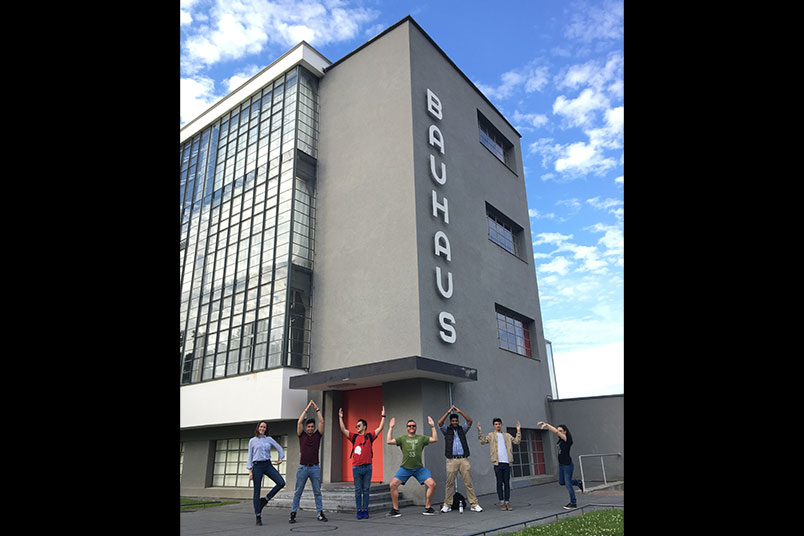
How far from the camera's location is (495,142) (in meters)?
23.3

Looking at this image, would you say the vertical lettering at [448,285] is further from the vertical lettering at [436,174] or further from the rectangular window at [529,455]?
the rectangular window at [529,455]

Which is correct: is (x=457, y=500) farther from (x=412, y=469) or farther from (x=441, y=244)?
(x=441, y=244)

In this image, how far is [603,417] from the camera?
18.9 m

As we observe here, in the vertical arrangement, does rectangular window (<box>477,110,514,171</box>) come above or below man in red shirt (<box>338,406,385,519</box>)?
above

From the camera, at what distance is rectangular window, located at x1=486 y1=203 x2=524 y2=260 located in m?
20.4

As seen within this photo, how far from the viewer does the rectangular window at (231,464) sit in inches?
686

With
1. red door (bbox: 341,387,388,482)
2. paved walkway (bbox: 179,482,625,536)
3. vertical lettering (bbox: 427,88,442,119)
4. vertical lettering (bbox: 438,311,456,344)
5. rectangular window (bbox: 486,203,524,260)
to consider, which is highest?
vertical lettering (bbox: 427,88,442,119)

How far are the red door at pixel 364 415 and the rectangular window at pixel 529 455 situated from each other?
5386 mm

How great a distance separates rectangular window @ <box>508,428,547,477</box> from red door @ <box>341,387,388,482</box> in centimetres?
539

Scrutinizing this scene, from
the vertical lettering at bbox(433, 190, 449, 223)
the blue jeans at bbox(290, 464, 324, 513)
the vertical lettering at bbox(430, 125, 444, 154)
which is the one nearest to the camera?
the blue jeans at bbox(290, 464, 324, 513)

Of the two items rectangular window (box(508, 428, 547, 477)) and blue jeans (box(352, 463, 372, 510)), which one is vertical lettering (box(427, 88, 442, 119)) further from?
blue jeans (box(352, 463, 372, 510))

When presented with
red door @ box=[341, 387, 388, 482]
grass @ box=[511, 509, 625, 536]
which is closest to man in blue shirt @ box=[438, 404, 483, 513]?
grass @ box=[511, 509, 625, 536]
